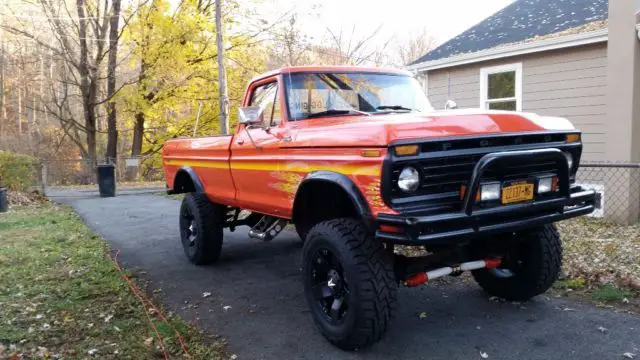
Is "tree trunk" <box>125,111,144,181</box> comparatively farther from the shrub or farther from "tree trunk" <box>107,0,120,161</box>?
the shrub

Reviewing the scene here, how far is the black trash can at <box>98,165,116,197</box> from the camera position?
15.6 m

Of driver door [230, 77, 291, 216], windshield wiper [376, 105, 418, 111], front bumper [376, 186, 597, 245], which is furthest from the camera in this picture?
windshield wiper [376, 105, 418, 111]

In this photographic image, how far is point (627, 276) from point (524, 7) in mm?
9406

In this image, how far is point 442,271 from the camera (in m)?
3.73

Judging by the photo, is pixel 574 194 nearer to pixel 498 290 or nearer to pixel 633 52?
pixel 498 290

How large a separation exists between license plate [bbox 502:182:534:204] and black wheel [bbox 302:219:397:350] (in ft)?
2.85

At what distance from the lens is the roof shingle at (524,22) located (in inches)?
391

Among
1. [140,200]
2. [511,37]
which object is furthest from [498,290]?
Answer: [140,200]

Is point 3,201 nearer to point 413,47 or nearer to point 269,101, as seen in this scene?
point 269,101

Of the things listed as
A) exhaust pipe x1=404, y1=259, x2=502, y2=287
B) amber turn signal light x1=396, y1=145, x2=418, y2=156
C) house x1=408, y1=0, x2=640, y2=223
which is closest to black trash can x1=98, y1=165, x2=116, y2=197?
house x1=408, y1=0, x2=640, y2=223

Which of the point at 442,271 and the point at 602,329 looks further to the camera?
the point at 602,329

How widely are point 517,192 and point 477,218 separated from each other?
1.45ft

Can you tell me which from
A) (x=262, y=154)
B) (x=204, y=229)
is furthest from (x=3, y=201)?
(x=262, y=154)

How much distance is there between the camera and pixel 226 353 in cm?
369
